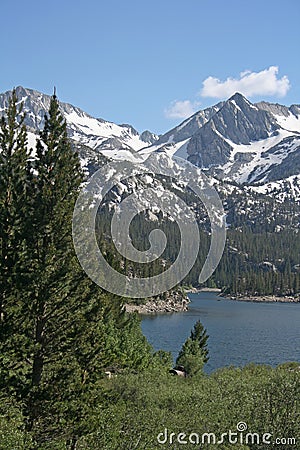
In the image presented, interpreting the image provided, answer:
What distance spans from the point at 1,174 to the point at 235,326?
279 ft

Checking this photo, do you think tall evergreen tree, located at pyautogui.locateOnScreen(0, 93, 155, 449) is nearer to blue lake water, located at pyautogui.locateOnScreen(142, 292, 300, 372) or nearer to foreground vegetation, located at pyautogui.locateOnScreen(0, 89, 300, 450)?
foreground vegetation, located at pyautogui.locateOnScreen(0, 89, 300, 450)

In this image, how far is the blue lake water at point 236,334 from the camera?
2773 inches

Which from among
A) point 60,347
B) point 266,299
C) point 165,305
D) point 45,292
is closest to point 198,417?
point 60,347

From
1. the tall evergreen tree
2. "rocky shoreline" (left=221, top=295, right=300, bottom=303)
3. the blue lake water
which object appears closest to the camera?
the tall evergreen tree

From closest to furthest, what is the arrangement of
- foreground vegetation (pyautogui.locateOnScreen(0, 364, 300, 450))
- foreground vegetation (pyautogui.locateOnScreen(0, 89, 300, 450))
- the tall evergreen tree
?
foreground vegetation (pyautogui.locateOnScreen(0, 364, 300, 450)) → foreground vegetation (pyautogui.locateOnScreen(0, 89, 300, 450)) → the tall evergreen tree

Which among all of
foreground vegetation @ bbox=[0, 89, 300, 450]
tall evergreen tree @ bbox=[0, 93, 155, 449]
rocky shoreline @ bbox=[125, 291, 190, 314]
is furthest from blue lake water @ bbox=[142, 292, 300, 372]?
tall evergreen tree @ bbox=[0, 93, 155, 449]

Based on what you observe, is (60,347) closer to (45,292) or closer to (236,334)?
(45,292)

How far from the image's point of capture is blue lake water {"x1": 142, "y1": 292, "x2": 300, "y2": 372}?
70.4 meters

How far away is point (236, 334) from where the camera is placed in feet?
297

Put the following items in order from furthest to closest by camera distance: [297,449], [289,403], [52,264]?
[52,264]
[289,403]
[297,449]

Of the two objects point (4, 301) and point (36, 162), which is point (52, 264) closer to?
point (4, 301)

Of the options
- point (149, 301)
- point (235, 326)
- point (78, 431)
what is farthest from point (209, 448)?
point (149, 301)

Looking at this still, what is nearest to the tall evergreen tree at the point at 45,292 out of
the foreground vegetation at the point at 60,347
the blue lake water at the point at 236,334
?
the foreground vegetation at the point at 60,347

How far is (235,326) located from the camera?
10119 cm
